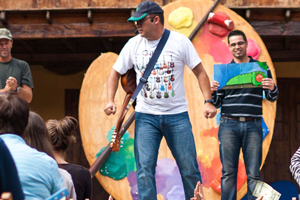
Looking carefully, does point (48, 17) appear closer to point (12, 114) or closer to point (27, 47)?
point (27, 47)

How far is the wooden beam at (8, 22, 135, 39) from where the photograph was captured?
7070mm

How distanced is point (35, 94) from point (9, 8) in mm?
2500

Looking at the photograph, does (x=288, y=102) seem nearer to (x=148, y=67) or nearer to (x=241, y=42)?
(x=241, y=42)

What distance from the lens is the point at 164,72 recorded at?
3.93 metres

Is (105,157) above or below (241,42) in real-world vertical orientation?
below

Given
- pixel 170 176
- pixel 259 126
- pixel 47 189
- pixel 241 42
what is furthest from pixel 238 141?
pixel 47 189

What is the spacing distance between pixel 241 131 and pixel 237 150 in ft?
0.59

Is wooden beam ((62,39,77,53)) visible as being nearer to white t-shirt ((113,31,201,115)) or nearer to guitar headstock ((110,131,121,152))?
white t-shirt ((113,31,201,115))

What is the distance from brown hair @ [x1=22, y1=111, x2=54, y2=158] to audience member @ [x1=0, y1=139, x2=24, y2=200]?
541 millimetres

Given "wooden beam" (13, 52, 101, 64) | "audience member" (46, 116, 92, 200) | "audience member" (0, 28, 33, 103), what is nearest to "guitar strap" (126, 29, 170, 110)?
"audience member" (46, 116, 92, 200)

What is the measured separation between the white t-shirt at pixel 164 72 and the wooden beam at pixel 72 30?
3067mm


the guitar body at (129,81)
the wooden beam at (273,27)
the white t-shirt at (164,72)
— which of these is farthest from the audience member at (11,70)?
the wooden beam at (273,27)

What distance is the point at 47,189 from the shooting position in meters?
2.32

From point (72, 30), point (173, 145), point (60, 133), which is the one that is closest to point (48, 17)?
point (72, 30)
